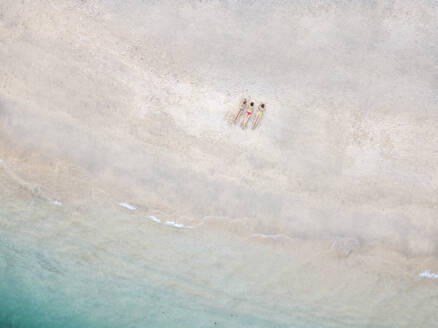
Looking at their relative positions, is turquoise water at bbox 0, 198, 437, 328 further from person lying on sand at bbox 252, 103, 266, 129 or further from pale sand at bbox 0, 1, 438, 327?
person lying on sand at bbox 252, 103, 266, 129

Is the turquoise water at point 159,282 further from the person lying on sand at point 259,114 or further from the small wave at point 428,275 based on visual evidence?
the person lying on sand at point 259,114

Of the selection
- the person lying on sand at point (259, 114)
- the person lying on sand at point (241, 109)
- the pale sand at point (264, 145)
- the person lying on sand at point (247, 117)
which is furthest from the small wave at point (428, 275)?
the person lying on sand at point (241, 109)

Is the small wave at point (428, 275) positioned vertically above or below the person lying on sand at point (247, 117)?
below

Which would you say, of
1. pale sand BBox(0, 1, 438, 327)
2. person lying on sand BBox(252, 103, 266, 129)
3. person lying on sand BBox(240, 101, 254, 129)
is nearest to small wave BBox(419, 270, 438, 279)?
pale sand BBox(0, 1, 438, 327)

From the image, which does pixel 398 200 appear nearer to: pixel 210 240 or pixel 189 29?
pixel 210 240

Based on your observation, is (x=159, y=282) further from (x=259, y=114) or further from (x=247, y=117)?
(x=259, y=114)

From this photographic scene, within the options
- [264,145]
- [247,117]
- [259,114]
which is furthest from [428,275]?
[247,117]

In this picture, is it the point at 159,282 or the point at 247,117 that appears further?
the point at 159,282

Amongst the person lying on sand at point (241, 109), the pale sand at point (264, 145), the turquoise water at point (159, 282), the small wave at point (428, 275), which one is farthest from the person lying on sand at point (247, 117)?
the small wave at point (428, 275)

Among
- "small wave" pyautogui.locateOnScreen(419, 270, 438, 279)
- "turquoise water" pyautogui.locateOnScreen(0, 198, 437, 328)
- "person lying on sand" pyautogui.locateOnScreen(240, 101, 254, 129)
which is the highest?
"person lying on sand" pyautogui.locateOnScreen(240, 101, 254, 129)

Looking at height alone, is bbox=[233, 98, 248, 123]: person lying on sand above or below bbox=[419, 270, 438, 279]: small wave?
above

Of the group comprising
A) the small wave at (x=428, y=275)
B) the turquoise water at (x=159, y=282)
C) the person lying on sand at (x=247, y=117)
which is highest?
the person lying on sand at (x=247, y=117)
